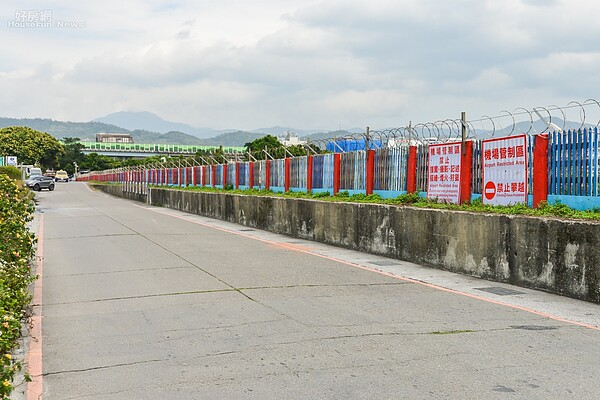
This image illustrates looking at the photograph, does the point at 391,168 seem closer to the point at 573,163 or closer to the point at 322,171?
the point at 322,171

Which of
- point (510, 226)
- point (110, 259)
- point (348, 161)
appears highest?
point (348, 161)

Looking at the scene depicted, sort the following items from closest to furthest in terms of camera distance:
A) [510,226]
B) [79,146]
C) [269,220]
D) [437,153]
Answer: [510,226], [437,153], [269,220], [79,146]

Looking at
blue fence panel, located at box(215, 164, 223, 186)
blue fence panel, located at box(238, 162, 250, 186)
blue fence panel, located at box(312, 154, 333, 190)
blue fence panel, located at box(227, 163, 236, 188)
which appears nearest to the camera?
blue fence panel, located at box(312, 154, 333, 190)

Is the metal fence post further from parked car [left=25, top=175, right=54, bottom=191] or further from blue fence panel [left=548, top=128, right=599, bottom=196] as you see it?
parked car [left=25, top=175, right=54, bottom=191]

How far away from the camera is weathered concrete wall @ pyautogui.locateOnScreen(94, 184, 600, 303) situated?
871cm

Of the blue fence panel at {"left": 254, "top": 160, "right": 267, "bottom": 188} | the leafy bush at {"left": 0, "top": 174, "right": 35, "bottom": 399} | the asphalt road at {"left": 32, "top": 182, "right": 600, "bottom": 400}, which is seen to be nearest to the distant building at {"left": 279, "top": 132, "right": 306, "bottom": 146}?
the blue fence panel at {"left": 254, "top": 160, "right": 267, "bottom": 188}

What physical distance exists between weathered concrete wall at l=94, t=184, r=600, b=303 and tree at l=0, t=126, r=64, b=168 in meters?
94.9

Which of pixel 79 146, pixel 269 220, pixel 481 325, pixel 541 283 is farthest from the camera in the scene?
pixel 79 146

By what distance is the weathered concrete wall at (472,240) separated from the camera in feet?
28.6

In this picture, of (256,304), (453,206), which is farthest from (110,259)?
(453,206)

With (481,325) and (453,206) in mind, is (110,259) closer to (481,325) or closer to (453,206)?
(453,206)

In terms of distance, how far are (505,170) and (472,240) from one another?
1557 mm

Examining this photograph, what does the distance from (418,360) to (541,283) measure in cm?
441

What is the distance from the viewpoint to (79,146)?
15938cm
